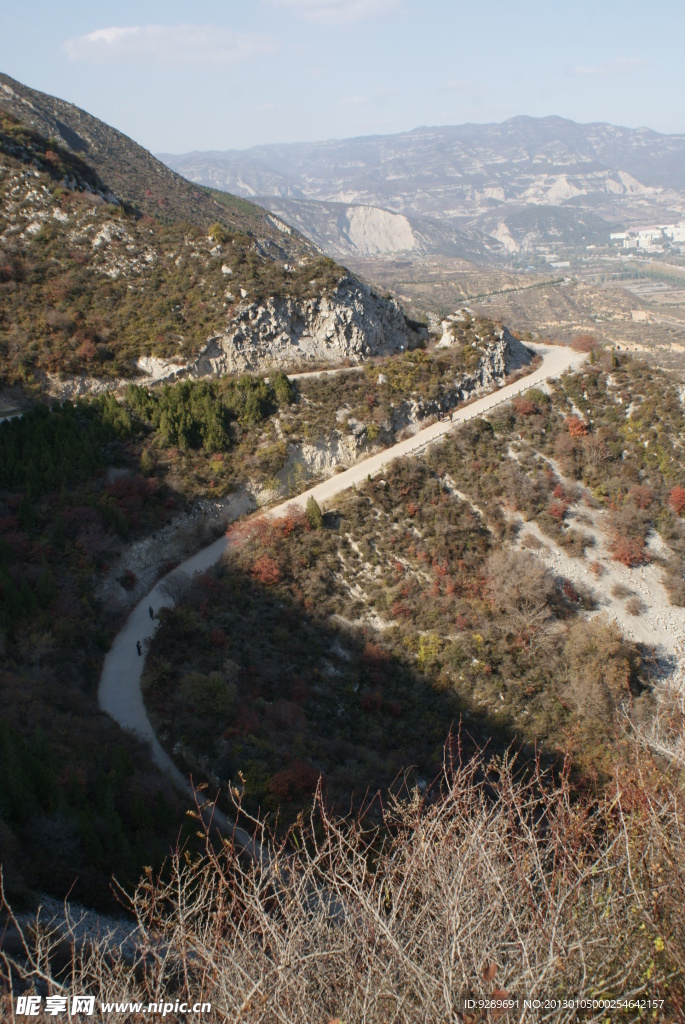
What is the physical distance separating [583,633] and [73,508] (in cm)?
2124

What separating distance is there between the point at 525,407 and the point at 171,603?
2363 centimetres

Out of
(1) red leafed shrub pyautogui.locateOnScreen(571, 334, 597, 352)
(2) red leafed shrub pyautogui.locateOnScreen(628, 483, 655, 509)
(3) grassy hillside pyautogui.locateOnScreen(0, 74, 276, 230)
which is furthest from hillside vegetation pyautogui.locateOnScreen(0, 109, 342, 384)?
(2) red leafed shrub pyautogui.locateOnScreen(628, 483, 655, 509)

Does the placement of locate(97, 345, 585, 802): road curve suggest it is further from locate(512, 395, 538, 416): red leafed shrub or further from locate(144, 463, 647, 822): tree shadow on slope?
locate(512, 395, 538, 416): red leafed shrub

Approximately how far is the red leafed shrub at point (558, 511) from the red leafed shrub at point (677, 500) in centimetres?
583

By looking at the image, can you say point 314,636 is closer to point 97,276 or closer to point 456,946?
point 456,946

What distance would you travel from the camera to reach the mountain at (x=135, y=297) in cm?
3478

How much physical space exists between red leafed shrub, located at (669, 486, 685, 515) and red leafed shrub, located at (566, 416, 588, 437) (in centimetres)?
585

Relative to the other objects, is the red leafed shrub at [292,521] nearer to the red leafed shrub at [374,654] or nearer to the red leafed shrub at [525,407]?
the red leafed shrub at [374,654]

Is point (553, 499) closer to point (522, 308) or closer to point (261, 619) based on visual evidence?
point (261, 619)

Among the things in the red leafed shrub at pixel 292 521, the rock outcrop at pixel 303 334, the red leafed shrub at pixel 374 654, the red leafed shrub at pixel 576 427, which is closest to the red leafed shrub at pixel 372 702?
the red leafed shrub at pixel 374 654

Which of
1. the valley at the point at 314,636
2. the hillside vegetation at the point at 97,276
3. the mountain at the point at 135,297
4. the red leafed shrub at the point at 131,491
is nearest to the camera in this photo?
the valley at the point at 314,636

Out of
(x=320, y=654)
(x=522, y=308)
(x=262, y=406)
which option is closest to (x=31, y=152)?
(x=262, y=406)

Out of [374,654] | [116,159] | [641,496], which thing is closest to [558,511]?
[641,496]

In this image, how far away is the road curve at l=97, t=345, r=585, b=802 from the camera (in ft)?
62.5
